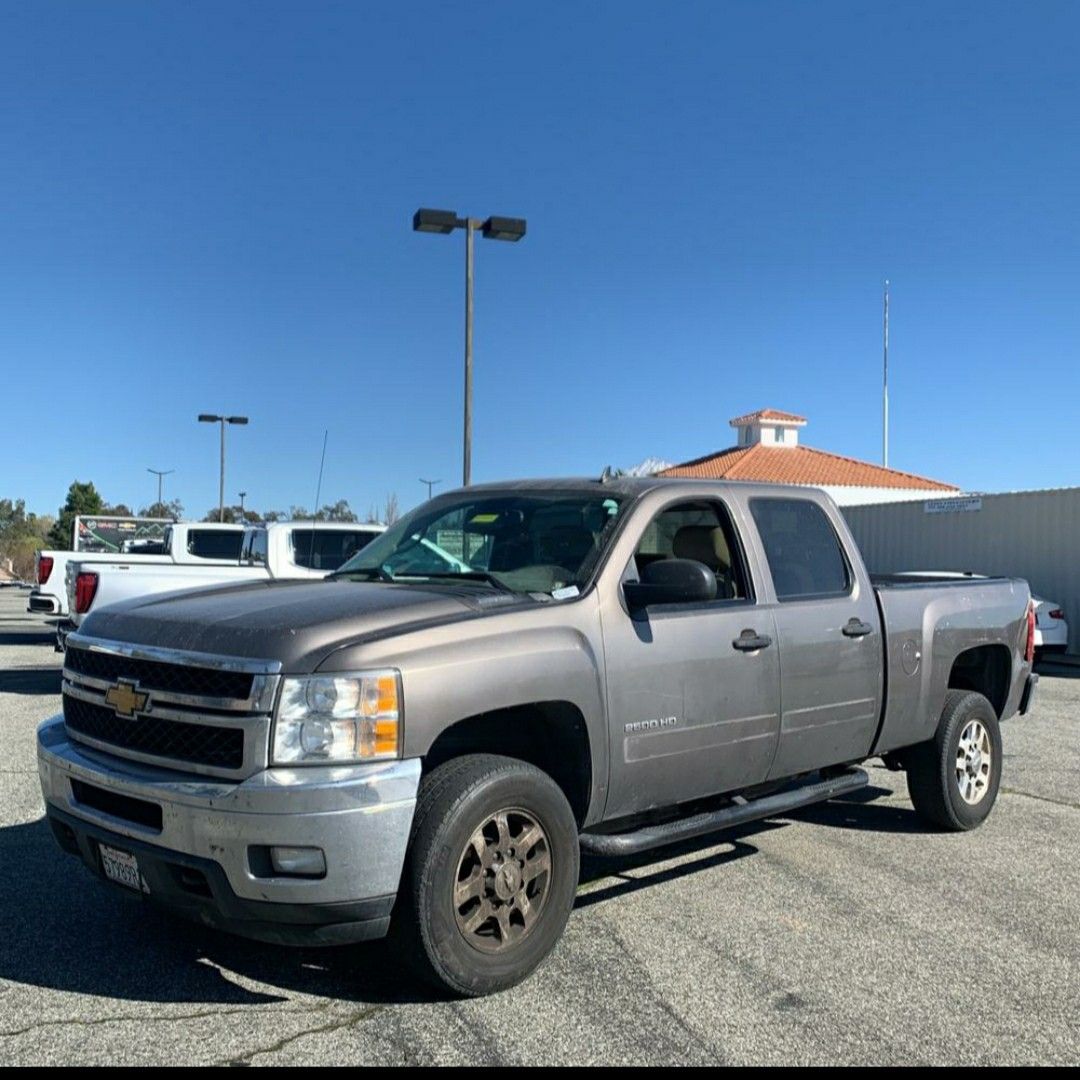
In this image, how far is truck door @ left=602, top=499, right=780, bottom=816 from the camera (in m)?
4.53

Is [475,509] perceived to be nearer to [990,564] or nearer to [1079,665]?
[1079,665]

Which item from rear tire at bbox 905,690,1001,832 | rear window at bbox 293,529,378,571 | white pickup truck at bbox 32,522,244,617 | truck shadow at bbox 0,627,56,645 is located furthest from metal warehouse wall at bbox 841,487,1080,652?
truck shadow at bbox 0,627,56,645

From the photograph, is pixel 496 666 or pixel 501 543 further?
pixel 501 543

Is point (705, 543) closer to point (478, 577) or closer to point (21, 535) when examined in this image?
point (478, 577)

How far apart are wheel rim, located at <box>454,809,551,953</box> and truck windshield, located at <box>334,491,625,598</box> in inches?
→ 38.3

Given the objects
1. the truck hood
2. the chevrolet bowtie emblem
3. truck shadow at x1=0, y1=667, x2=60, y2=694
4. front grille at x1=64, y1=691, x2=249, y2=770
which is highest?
the truck hood

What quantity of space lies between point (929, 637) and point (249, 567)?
27.6 ft

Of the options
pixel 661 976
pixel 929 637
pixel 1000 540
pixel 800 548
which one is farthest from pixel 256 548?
pixel 1000 540

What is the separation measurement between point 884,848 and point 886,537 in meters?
19.0

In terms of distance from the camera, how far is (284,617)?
399 cm

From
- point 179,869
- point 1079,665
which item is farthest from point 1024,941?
point 1079,665

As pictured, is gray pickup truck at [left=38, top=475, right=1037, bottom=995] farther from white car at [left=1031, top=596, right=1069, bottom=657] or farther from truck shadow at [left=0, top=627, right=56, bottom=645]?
truck shadow at [left=0, top=627, right=56, bottom=645]

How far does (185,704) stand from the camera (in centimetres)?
385

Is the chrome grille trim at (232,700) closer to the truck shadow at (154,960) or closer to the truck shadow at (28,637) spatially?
the truck shadow at (154,960)
